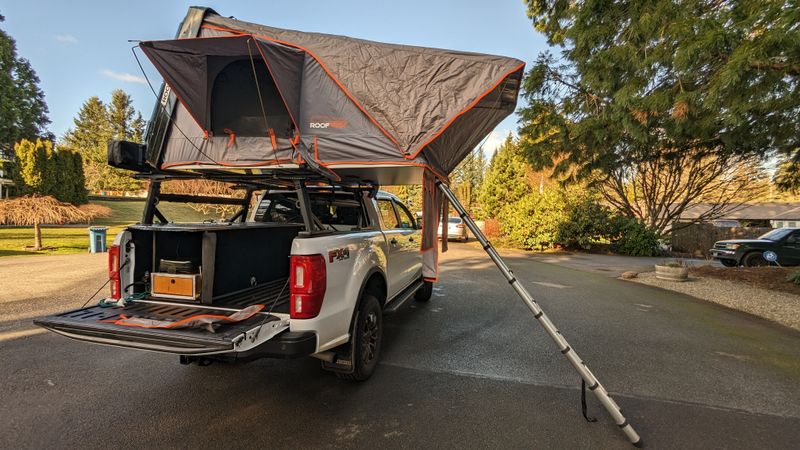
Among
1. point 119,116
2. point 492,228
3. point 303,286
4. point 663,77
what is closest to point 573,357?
point 303,286

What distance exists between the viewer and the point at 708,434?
2729mm

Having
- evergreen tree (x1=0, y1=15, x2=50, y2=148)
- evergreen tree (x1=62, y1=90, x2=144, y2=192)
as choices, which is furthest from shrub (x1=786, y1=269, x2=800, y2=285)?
evergreen tree (x1=62, y1=90, x2=144, y2=192)

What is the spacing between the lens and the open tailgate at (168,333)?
225cm

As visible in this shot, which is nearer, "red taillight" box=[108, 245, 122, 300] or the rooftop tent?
"red taillight" box=[108, 245, 122, 300]

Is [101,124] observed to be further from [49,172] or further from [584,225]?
[584,225]

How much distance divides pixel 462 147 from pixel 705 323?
16.8 ft

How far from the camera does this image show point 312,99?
11.3ft

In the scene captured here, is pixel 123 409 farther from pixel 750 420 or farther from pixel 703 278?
pixel 703 278

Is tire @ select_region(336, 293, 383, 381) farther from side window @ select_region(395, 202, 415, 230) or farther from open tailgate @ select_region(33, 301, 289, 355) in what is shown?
side window @ select_region(395, 202, 415, 230)

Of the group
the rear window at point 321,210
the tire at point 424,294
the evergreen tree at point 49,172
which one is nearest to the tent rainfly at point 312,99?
the rear window at point 321,210

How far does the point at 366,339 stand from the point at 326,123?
2.07 metres

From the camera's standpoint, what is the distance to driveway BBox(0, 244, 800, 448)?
8.60ft

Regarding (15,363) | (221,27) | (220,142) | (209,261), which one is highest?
(221,27)

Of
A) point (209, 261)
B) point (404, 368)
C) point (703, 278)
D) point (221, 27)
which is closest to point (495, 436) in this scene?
point (404, 368)
